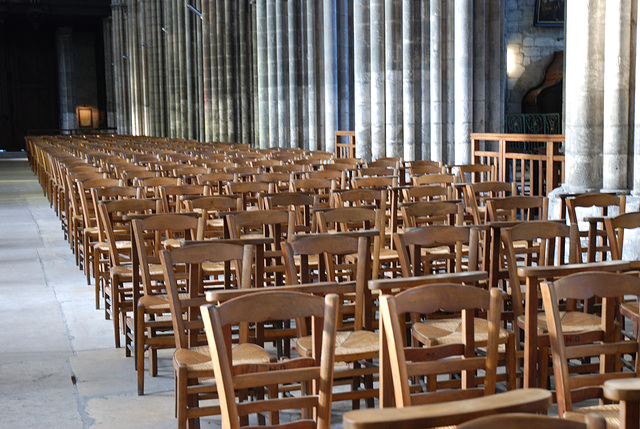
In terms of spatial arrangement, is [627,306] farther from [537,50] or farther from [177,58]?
[177,58]

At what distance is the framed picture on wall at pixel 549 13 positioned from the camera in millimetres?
25000

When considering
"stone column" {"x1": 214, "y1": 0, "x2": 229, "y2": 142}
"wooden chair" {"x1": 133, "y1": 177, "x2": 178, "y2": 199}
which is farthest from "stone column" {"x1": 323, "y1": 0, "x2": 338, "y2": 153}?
"wooden chair" {"x1": 133, "y1": 177, "x2": 178, "y2": 199}

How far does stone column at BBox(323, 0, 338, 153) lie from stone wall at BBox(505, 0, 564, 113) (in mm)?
5313

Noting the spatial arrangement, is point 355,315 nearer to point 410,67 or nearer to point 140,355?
point 140,355

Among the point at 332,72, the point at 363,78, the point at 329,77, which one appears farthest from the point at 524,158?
the point at 329,77

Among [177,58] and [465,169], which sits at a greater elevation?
[177,58]

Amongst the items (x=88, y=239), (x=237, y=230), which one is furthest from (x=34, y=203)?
(x=237, y=230)

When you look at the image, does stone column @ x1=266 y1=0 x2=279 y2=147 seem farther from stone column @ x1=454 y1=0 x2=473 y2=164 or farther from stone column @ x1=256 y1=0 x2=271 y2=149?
stone column @ x1=454 y1=0 x2=473 y2=164

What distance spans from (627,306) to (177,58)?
133 ft

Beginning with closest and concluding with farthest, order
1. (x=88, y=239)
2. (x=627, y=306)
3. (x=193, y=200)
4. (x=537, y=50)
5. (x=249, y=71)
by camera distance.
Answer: (x=627, y=306) → (x=193, y=200) → (x=88, y=239) → (x=537, y=50) → (x=249, y=71)

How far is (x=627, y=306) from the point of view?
15.3 ft

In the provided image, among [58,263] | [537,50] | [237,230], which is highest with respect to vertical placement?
[537,50]

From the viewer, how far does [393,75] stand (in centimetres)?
1825

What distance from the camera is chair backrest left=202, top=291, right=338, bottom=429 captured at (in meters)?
3.13
